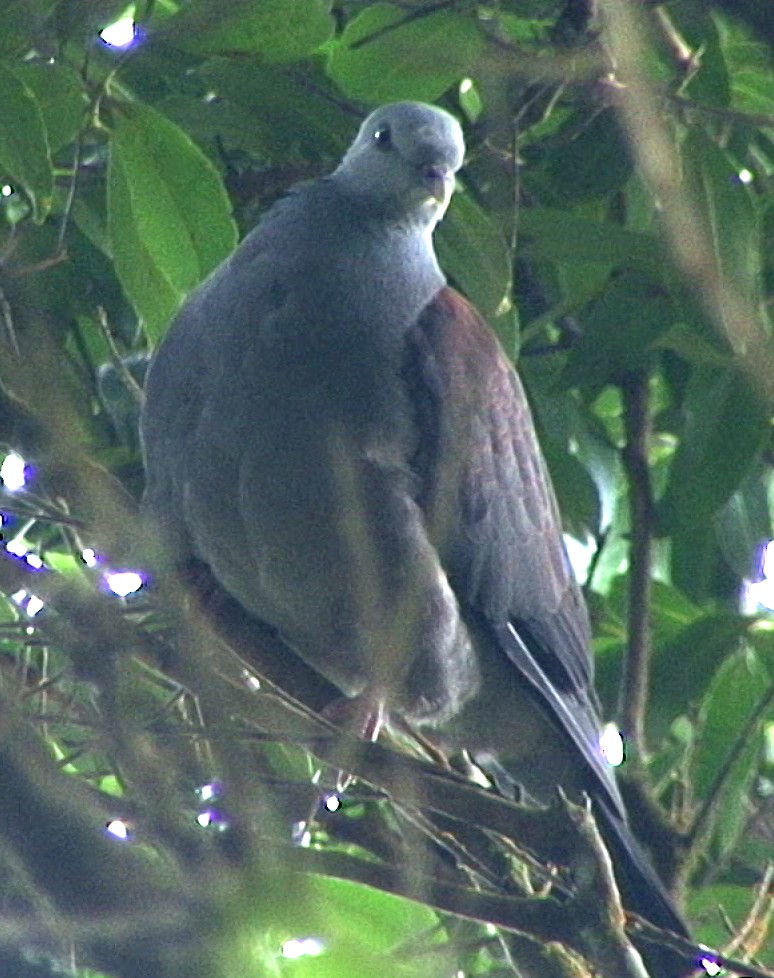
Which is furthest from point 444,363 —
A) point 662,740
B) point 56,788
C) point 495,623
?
point 56,788

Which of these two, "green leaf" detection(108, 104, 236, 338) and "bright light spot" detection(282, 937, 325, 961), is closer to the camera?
"bright light spot" detection(282, 937, 325, 961)

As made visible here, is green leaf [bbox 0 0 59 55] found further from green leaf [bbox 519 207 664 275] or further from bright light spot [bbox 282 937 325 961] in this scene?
bright light spot [bbox 282 937 325 961]

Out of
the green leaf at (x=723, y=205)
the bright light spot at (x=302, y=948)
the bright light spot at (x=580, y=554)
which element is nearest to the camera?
the bright light spot at (x=302, y=948)

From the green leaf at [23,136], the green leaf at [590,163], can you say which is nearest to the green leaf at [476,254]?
the green leaf at [590,163]

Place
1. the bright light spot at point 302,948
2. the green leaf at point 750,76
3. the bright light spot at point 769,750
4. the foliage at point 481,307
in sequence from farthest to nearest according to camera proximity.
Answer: the bright light spot at point 769,750 < the green leaf at point 750,76 < the foliage at point 481,307 < the bright light spot at point 302,948

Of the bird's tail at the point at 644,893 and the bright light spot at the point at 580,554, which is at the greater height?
the bright light spot at the point at 580,554

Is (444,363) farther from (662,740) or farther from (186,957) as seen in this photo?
(186,957)

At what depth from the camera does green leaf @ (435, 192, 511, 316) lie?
2719 mm

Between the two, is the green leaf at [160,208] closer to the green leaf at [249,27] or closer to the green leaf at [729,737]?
the green leaf at [249,27]

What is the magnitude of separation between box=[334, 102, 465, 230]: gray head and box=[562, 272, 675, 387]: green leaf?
1.30 feet

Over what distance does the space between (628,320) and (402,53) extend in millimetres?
544

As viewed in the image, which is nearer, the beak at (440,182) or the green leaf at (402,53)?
the green leaf at (402,53)

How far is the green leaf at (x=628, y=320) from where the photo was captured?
265 centimetres

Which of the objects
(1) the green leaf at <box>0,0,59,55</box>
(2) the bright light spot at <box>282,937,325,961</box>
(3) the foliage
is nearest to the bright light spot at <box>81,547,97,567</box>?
(3) the foliage
